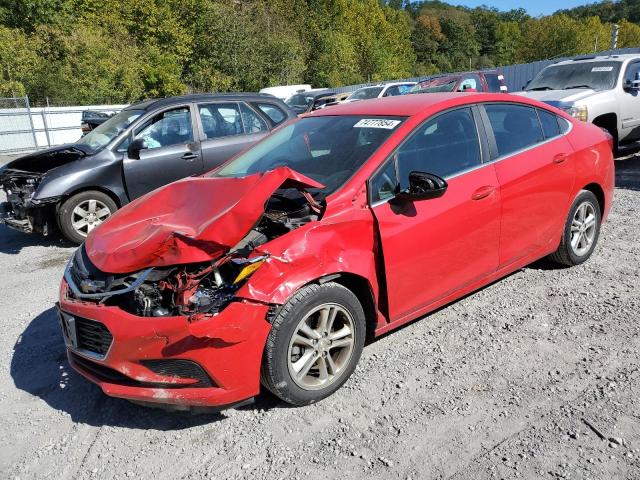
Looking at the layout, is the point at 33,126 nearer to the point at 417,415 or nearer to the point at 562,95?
the point at 562,95

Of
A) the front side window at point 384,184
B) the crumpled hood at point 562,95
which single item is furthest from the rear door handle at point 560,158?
the crumpled hood at point 562,95

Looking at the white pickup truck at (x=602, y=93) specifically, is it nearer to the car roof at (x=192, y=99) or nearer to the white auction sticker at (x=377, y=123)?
the car roof at (x=192, y=99)

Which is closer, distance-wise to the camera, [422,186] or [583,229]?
[422,186]

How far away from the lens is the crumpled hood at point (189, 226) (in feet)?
9.25

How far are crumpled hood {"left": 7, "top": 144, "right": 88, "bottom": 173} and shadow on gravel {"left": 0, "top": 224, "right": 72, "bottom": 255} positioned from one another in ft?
3.26

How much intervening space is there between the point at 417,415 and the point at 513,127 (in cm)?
248

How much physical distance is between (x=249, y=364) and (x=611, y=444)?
1.86 meters

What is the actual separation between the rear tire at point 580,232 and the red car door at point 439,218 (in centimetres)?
108

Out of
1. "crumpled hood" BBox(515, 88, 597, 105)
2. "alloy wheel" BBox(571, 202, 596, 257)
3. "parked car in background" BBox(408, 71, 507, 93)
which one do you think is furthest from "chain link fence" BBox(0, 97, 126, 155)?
"alloy wheel" BBox(571, 202, 596, 257)

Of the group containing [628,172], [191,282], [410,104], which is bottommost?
[628,172]

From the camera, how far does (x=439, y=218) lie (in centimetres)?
344

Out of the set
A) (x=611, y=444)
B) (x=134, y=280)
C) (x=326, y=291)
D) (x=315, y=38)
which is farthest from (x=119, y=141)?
(x=315, y=38)

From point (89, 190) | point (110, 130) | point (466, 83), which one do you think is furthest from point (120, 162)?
point (466, 83)

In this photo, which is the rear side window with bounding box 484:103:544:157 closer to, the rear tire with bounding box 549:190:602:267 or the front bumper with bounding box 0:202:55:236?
the rear tire with bounding box 549:190:602:267
